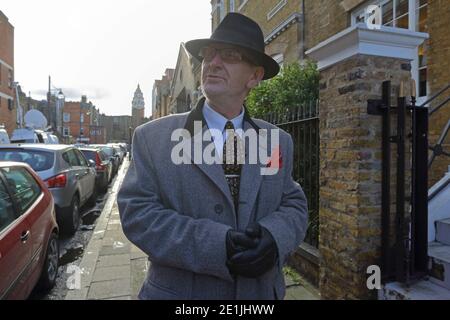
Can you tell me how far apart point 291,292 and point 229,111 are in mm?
2594

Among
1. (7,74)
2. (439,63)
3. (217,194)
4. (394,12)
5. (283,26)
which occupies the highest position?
(7,74)

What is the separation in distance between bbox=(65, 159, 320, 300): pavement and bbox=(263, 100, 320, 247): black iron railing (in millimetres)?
695

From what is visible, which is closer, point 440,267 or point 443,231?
point 440,267

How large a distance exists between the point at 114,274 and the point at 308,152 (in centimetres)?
288

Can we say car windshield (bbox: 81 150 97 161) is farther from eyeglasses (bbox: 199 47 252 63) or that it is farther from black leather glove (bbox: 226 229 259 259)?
black leather glove (bbox: 226 229 259 259)

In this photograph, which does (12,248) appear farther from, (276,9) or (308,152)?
(276,9)

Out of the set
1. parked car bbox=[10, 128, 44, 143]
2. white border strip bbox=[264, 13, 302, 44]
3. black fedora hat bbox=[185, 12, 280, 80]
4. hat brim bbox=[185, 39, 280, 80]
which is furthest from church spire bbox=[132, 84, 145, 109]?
black fedora hat bbox=[185, 12, 280, 80]

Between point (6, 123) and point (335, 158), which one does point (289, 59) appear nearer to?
point (335, 158)

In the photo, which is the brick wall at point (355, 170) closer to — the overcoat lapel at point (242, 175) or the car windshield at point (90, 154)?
the overcoat lapel at point (242, 175)

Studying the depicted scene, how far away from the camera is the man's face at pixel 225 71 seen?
1.87 metres

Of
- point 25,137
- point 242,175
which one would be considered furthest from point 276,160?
point 25,137

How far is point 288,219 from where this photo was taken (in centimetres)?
180

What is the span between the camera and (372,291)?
10.4ft

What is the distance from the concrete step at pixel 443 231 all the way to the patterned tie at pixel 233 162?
2.79 meters
